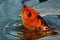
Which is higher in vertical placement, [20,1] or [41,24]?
[20,1]

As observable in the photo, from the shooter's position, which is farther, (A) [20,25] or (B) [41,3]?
(B) [41,3]

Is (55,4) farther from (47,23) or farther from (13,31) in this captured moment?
(13,31)

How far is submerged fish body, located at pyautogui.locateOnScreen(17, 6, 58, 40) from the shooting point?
77 centimetres

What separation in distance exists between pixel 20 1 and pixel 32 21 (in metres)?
0.20

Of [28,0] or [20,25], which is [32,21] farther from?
[28,0]

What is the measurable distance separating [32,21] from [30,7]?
0.10 meters

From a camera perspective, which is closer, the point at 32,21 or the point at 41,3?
the point at 32,21

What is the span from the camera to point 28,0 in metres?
0.98

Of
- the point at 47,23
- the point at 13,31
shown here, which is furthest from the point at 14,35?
the point at 47,23

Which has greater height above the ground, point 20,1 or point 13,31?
point 20,1

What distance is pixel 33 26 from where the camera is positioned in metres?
0.79

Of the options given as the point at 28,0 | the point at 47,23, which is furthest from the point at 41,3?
the point at 47,23

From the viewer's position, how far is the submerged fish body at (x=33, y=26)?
769 millimetres

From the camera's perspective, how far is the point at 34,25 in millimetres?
794
